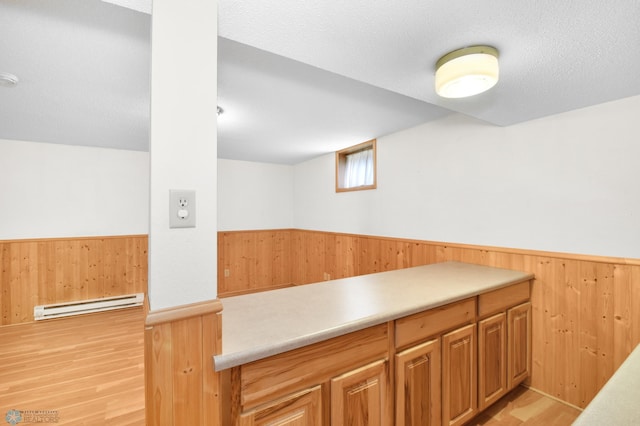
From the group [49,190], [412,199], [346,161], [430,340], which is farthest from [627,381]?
[49,190]

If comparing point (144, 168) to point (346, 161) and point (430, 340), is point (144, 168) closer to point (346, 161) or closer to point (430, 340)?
point (346, 161)

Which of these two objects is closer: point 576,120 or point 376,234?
point 576,120

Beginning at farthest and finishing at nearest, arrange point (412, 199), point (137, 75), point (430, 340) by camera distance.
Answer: point (412, 199) < point (137, 75) < point (430, 340)

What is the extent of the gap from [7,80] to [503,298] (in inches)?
141

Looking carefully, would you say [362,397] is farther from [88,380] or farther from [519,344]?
[88,380]

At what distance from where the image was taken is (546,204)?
6.57 ft

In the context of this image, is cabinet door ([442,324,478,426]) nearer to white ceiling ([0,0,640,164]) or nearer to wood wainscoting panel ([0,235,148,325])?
white ceiling ([0,0,640,164])

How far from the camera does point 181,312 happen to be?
0.85m

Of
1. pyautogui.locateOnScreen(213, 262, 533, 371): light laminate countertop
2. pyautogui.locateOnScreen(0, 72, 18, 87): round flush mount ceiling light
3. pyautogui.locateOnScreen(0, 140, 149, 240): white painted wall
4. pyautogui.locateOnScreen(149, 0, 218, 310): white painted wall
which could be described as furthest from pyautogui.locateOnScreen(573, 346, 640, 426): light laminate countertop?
pyautogui.locateOnScreen(0, 140, 149, 240): white painted wall

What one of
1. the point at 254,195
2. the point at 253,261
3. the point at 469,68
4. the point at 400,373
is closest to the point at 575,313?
the point at 400,373

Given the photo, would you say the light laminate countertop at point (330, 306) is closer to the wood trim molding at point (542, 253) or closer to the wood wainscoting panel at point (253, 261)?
the wood trim molding at point (542, 253)

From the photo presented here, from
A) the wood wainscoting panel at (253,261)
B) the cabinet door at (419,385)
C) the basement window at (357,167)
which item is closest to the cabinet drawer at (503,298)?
the cabinet door at (419,385)

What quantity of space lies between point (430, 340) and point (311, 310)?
682 millimetres

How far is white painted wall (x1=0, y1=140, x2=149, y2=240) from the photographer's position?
3.38 meters
